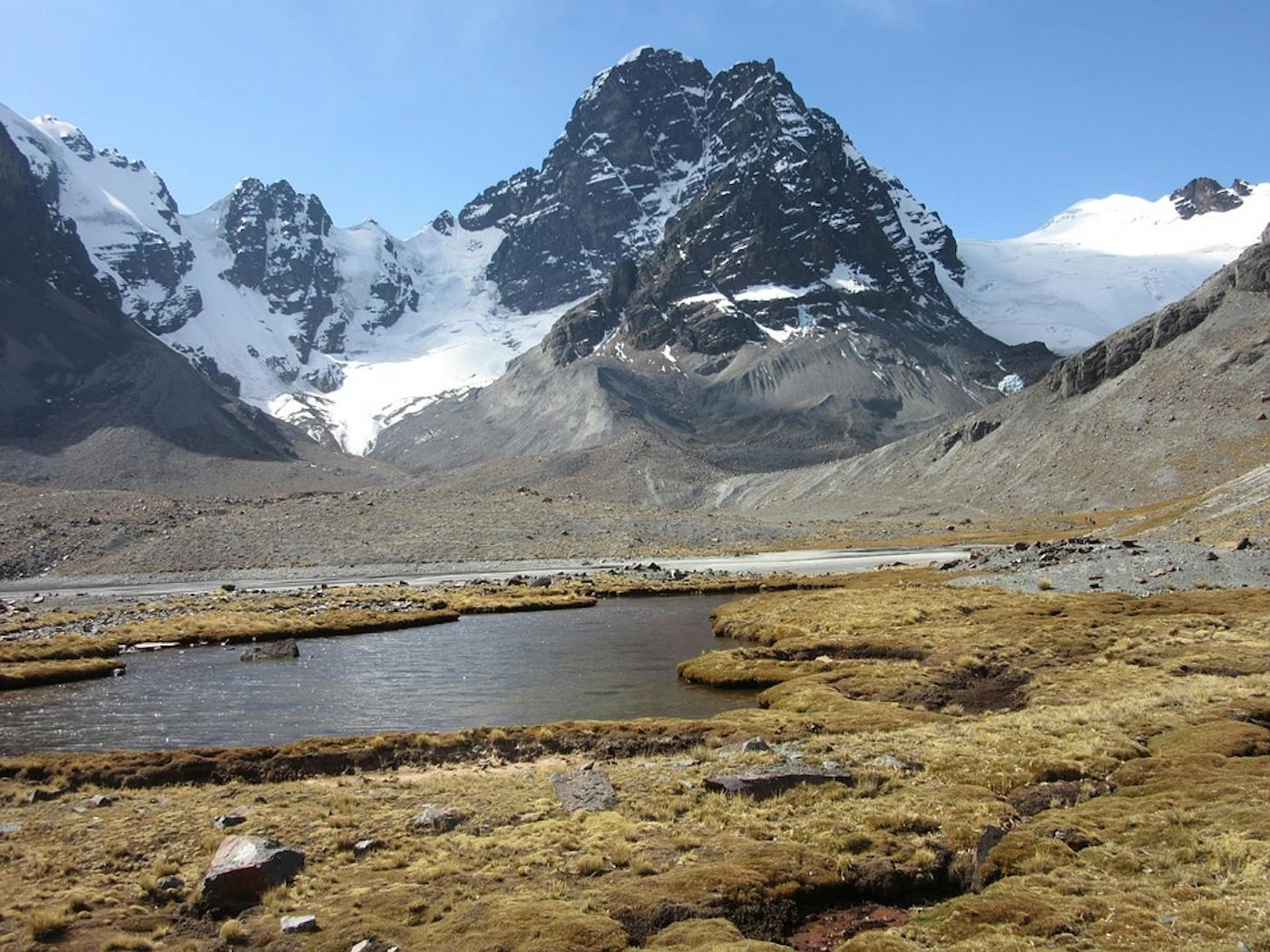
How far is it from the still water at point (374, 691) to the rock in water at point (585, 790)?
1038 centimetres

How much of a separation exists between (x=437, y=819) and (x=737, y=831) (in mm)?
6755

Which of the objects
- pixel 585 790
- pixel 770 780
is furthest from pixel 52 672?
pixel 770 780

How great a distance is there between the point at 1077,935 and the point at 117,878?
56.0 feet

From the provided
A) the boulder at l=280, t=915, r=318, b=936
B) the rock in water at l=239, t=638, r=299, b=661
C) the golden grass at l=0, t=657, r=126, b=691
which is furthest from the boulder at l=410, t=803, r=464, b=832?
the golden grass at l=0, t=657, r=126, b=691

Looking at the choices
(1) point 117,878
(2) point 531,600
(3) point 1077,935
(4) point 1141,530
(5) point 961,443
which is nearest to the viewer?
(3) point 1077,935

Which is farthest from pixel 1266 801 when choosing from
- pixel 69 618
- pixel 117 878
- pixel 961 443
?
pixel 961 443

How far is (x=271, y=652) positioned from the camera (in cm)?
5172

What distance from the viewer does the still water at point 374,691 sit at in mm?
33406

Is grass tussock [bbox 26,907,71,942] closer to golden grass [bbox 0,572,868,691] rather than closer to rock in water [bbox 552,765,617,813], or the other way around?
rock in water [bbox 552,765,617,813]

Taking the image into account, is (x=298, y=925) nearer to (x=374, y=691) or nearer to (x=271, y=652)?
(x=374, y=691)

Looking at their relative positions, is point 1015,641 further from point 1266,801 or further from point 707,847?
point 707,847

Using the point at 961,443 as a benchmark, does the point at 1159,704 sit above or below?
below

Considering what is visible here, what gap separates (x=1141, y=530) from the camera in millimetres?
88812

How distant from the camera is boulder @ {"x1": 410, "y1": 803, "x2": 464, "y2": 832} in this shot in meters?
19.9
